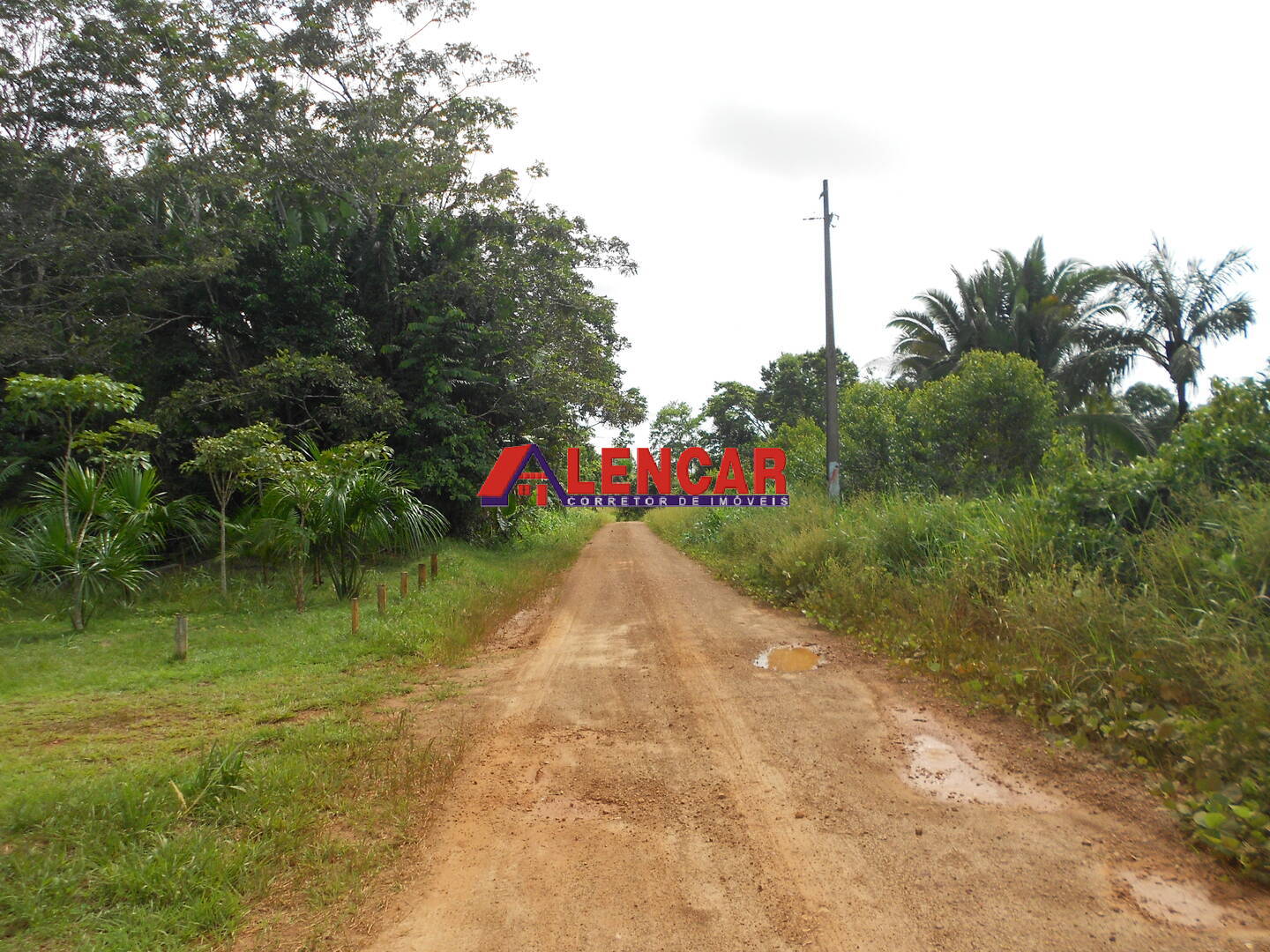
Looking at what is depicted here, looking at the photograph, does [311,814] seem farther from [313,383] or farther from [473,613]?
[313,383]

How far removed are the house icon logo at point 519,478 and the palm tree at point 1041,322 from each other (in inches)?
438

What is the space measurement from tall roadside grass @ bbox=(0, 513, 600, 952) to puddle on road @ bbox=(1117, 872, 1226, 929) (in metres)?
3.18

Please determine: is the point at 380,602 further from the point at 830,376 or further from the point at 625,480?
the point at 625,480

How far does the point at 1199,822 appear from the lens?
322 centimetres

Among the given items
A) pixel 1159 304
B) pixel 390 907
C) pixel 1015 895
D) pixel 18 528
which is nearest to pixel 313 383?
pixel 18 528

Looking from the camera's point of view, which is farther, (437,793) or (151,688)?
(151,688)

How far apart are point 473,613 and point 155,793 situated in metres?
5.56

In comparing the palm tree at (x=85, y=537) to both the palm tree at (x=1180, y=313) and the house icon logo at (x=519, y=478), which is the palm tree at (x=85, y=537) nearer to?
the house icon logo at (x=519, y=478)

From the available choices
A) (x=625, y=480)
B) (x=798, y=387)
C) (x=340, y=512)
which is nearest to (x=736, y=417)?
(x=798, y=387)

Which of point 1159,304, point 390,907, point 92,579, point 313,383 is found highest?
point 1159,304

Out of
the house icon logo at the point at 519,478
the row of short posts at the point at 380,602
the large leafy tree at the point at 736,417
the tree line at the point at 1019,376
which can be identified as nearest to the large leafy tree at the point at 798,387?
the large leafy tree at the point at 736,417

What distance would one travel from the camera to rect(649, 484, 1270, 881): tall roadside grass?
141 inches

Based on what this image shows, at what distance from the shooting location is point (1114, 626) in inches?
195

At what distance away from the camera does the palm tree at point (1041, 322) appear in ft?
61.8
